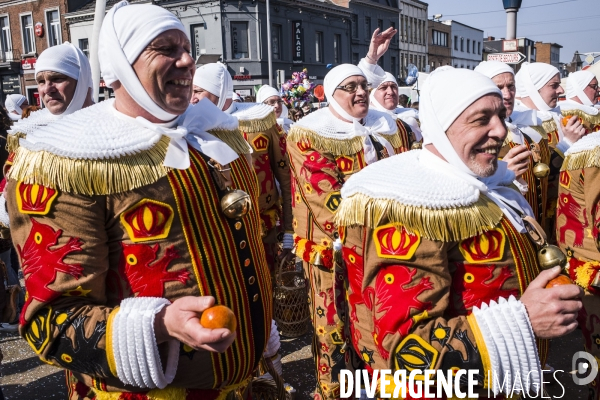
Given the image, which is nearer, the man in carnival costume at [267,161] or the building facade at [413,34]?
the man in carnival costume at [267,161]

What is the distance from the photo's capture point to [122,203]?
62.6 inches

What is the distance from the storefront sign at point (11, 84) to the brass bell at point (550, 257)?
31.6 metres

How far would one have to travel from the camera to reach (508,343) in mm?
1620

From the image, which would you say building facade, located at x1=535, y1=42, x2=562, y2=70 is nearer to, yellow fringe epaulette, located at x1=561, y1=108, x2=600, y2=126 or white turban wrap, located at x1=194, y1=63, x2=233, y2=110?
yellow fringe epaulette, located at x1=561, y1=108, x2=600, y2=126

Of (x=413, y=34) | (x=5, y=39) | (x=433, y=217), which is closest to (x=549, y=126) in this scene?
(x=433, y=217)

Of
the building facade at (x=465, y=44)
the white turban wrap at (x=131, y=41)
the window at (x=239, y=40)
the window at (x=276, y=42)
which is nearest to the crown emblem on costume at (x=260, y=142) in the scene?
the white turban wrap at (x=131, y=41)

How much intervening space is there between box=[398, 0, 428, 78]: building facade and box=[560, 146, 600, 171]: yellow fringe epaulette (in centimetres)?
3675

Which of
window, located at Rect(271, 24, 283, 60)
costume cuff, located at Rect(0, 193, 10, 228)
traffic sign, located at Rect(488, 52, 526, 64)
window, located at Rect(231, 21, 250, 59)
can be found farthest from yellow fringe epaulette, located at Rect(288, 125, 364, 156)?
window, located at Rect(271, 24, 283, 60)

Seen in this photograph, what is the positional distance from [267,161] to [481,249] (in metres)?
2.87

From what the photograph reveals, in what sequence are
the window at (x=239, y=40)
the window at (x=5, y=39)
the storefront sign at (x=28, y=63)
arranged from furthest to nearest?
the window at (x=5, y=39)
the storefront sign at (x=28, y=63)
the window at (x=239, y=40)

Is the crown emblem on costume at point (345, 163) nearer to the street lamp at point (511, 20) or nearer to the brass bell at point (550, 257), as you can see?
the brass bell at point (550, 257)

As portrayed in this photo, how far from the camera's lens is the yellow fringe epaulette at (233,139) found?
2045 millimetres

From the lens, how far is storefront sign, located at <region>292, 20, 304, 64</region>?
28125 millimetres

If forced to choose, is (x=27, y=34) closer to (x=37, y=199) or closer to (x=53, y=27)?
(x=53, y=27)
